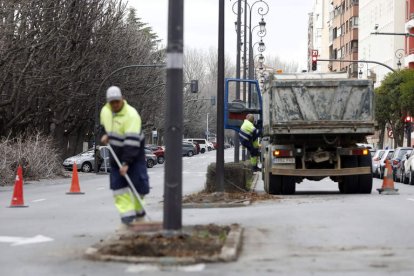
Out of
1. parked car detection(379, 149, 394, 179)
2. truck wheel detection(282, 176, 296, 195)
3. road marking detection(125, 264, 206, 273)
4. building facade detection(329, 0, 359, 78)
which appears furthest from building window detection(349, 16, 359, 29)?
road marking detection(125, 264, 206, 273)

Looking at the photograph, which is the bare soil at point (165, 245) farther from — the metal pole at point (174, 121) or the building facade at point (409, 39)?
the building facade at point (409, 39)

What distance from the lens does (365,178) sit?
73.9 ft

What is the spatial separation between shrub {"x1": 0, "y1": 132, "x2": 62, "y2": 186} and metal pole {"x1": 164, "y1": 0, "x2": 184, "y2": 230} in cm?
2251

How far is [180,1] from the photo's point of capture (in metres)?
11.1

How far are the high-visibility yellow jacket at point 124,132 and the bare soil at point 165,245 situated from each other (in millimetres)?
1014

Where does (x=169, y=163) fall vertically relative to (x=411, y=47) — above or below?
below

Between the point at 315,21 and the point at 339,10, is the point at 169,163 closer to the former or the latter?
the point at 339,10

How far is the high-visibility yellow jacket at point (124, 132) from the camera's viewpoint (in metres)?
11.8

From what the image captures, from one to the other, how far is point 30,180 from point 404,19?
52869 mm

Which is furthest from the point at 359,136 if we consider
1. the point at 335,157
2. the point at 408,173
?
the point at 408,173

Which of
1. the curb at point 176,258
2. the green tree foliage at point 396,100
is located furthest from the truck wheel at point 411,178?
the curb at point 176,258

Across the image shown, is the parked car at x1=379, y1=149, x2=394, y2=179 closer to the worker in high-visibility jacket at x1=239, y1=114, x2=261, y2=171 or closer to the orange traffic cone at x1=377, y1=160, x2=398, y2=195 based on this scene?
the worker in high-visibility jacket at x1=239, y1=114, x2=261, y2=171

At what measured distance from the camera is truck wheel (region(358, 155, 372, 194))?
22312 mm

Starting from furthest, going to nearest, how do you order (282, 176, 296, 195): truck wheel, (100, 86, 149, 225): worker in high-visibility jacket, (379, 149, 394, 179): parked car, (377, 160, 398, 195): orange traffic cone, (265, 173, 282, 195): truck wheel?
(379, 149, 394, 179): parked car
(377, 160, 398, 195): orange traffic cone
(282, 176, 296, 195): truck wheel
(265, 173, 282, 195): truck wheel
(100, 86, 149, 225): worker in high-visibility jacket
